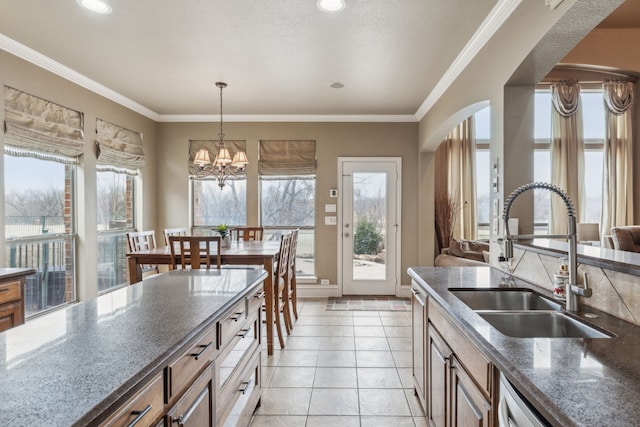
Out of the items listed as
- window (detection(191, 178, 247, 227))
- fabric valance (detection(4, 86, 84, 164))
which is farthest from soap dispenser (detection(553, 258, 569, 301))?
window (detection(191, 178, 247, 227))

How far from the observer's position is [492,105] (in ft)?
8.54

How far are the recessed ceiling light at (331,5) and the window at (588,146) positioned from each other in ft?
14.7

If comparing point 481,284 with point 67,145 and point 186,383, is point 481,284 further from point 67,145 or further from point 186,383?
point 67,145

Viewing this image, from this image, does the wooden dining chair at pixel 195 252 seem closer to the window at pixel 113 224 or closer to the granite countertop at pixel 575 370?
the window at pixel 113 224

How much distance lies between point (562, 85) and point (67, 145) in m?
6.57

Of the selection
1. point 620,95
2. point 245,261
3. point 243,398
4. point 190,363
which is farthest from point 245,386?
point 620,95

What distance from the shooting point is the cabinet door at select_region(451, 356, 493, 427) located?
120 centimetres

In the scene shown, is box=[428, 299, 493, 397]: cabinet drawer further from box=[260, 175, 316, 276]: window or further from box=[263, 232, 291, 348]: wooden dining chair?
box=[260, 175, 316, 276]: window

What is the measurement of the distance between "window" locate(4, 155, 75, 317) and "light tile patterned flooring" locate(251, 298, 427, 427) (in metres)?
2.23

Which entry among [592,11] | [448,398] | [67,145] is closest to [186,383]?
[448,398]

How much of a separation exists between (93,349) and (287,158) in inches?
171

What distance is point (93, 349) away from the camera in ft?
3.27

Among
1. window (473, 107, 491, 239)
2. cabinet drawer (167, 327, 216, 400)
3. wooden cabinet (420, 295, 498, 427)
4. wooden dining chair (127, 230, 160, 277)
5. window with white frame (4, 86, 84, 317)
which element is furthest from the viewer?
window (473, 107, 491, 239)

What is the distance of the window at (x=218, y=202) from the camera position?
525 cm
